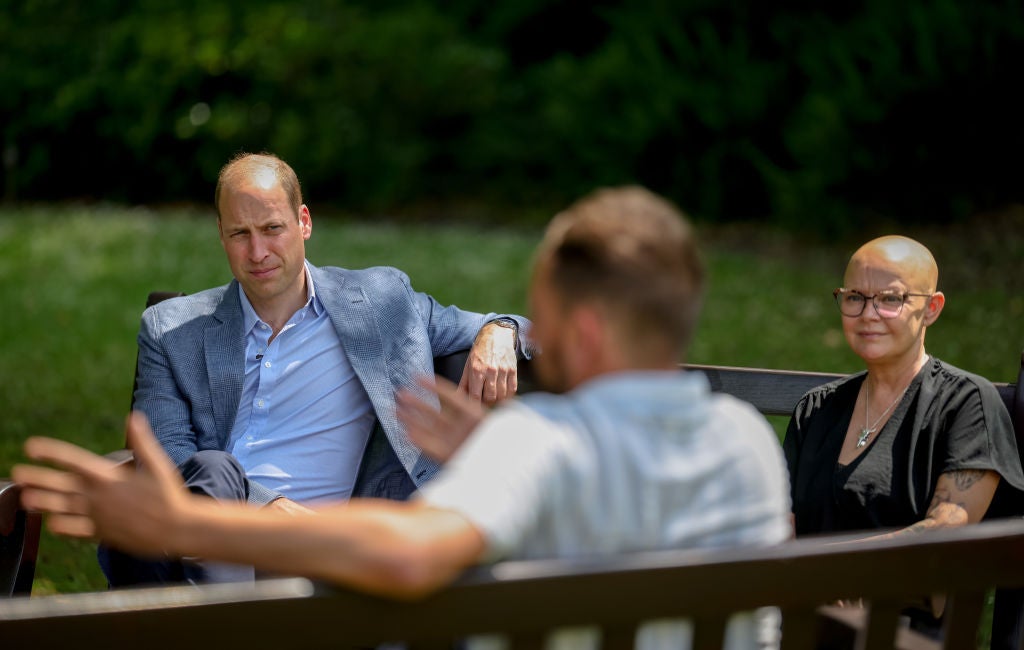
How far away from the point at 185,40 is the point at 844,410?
17204 mm

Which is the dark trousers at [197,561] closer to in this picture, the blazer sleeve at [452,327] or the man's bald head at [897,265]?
the blazer sleeve at [452,327]

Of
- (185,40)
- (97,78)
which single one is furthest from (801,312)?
(97,78)

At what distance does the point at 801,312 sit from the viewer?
33.8 ft

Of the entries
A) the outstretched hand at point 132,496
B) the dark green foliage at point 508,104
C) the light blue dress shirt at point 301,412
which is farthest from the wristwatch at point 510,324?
the dark green foliage at point 508,104

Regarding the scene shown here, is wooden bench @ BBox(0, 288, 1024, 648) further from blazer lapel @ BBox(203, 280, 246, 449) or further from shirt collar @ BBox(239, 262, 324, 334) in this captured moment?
shirt collar @ BBox(239, 262, 324, 334)

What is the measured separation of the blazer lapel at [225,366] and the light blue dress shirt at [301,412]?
5 centimetres

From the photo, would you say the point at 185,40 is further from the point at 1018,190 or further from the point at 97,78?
the point at 1018,190

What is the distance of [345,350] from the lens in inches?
148

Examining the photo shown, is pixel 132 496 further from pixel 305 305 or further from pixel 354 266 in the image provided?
pixel 354 266

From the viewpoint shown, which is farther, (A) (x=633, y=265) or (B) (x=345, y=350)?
(B) (x=345, y=350)

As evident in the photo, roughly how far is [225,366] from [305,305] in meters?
0.37

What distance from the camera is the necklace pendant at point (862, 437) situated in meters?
3.15

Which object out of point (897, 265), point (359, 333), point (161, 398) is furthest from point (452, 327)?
point (897, 265)

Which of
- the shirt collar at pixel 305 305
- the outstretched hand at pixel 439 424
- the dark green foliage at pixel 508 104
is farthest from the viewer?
the dark green foliage at pixel 508 104
